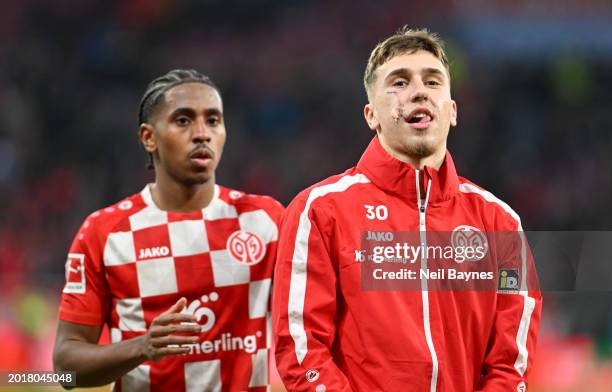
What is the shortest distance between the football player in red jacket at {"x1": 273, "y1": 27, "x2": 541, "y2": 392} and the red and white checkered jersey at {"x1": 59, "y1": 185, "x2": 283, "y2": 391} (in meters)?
0.67

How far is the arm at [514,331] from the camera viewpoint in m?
2.88

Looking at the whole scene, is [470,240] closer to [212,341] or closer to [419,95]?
[419,95]

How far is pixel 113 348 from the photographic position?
3.36m

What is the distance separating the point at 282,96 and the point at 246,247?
8.62 m

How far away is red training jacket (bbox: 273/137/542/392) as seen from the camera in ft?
9.07

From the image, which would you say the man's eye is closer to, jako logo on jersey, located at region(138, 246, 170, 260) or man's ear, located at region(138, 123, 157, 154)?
man's ear, located at region(138, 123, 157, 154)

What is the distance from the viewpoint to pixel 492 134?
10.9m

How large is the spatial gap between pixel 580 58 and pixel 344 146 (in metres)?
3.78

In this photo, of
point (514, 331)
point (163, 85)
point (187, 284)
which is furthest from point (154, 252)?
point (514, 331)

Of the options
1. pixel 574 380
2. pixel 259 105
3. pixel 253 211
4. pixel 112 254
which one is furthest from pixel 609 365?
pixel 259 105

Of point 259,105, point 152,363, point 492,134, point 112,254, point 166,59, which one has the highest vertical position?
point 166,59

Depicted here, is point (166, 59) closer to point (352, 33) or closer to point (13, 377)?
point (352, 33)

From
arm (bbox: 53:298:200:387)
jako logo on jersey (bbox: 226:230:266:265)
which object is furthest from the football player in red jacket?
jako logo on jersey (bbox: 226:230:266:265)

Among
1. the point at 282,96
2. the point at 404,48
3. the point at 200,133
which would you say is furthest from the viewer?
the point at 282,96
